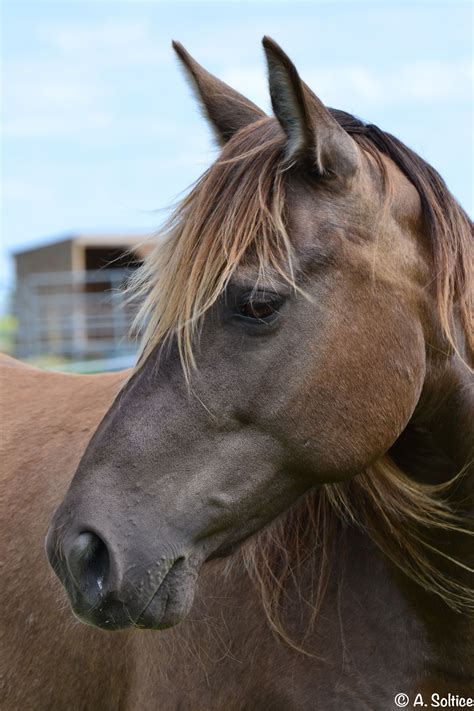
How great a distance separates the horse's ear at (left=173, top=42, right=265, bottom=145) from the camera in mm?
2633

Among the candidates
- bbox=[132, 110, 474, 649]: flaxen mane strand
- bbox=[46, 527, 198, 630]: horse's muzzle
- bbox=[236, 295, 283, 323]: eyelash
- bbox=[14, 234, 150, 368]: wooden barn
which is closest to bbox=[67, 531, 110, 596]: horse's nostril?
bbox=[46, 527, 198, 630]: horse's muzzle

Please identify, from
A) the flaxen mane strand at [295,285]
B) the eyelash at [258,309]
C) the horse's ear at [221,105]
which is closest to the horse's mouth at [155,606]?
the flaxen mane strand at [295,285]

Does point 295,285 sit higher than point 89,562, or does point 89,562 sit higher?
point 295,285

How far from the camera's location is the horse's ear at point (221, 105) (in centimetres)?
263

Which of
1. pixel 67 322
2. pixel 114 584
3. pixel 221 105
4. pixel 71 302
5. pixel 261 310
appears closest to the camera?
pixel 114 584

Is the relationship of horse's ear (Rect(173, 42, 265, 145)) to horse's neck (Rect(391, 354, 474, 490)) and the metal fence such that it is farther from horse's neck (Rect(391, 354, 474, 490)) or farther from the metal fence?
the metal fence

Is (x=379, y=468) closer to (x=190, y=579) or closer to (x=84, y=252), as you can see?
(x=190, y=579)

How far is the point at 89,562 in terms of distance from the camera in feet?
6.93

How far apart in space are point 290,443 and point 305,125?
2.73ft

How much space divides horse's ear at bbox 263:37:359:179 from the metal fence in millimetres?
11640

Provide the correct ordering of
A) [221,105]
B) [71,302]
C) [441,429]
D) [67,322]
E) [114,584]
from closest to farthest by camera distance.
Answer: [114,584], [441,429], [221,105], [67,322], [71,302]

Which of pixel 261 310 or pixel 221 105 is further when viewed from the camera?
pixel 221 105
